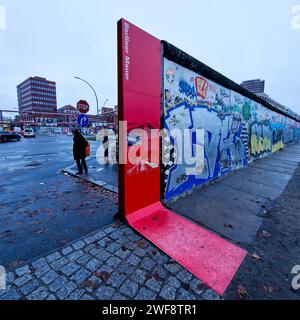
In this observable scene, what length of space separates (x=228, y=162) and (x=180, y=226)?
4.84 m

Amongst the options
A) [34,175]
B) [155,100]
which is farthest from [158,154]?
[34,175]

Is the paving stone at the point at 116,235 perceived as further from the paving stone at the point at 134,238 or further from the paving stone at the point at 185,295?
the paving stone at the point at 185,295

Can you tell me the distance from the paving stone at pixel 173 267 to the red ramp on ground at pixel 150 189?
95 mm

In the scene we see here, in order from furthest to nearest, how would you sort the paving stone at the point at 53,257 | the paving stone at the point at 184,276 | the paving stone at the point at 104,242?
the paving stone at the point at 104,242 < the paving stone at the point at 53,257 < the paving stone at the point at 184,276

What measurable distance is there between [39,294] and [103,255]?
83cm

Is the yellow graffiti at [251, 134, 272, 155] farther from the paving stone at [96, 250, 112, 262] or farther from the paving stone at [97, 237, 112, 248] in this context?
the paving stone at [96, 250, 112, 262]

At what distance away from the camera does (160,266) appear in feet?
7.65

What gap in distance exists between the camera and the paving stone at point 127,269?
2.19 metres

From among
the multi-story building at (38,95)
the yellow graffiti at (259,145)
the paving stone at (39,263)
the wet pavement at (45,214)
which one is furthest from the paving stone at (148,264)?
the multi-story building at (38,95)

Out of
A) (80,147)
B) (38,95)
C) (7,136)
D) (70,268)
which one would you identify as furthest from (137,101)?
(38,95)

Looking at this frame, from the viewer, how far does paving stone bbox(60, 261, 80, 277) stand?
2166 mm

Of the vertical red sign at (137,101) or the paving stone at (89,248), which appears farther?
the vertical red sign at (137,101)

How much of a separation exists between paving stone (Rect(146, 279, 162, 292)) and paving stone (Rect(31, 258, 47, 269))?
1.45m

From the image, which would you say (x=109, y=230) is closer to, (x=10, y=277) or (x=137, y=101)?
(x=10, y=277)
